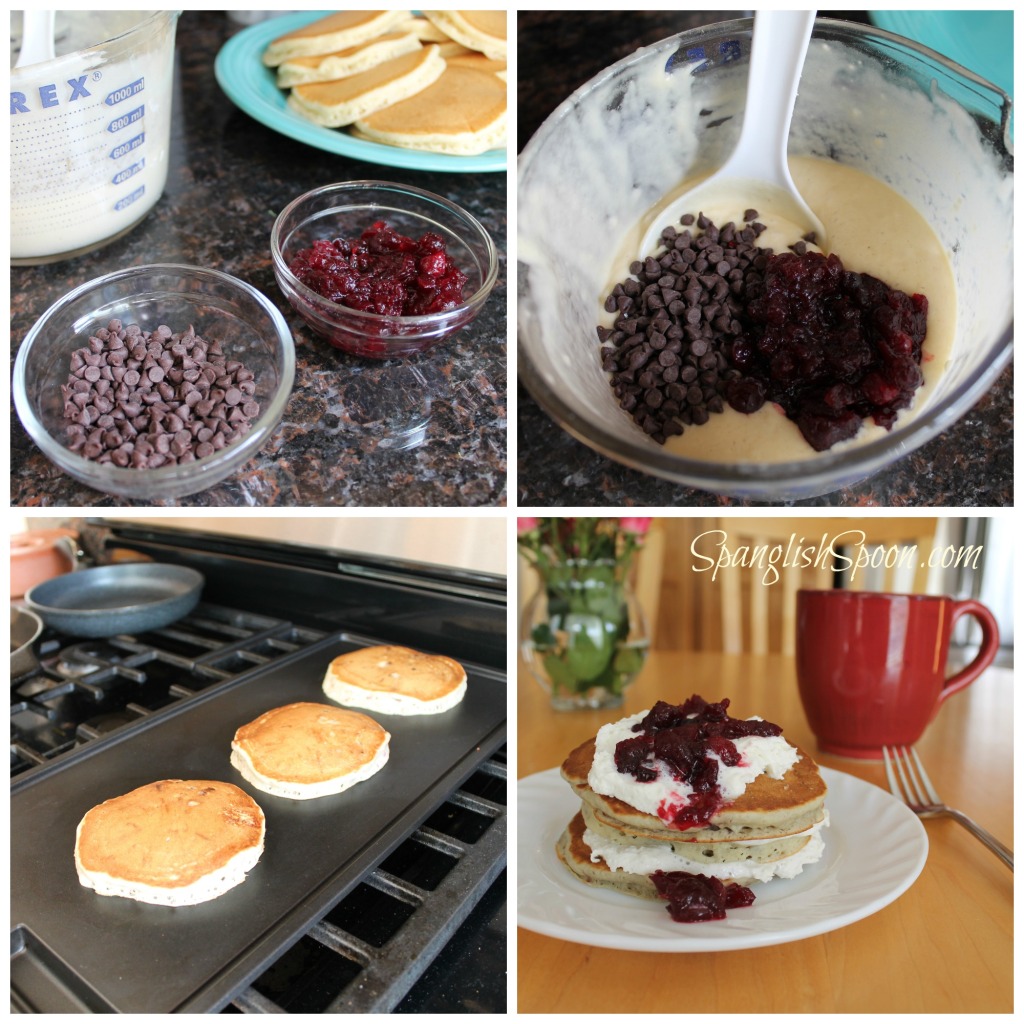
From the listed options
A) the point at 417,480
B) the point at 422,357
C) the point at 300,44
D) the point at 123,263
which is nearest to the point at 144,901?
the point at 417,480

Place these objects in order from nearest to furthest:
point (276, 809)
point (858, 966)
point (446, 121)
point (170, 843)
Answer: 1. point (858, 966)
2. point (170, 843)
3. point (276, 809)
4. point (446, 121)

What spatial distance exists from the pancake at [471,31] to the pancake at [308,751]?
1.12 metres

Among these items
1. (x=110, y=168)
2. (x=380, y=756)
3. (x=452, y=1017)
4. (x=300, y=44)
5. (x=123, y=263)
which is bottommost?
(x=452, y=1017)

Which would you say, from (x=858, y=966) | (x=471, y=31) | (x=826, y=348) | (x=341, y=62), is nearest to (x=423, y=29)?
(x=471, y=31)

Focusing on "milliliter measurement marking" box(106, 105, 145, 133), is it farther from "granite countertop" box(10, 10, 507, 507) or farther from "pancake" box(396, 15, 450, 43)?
"pancake" box(396, 15, 450, 43)

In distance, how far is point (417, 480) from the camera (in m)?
0.99

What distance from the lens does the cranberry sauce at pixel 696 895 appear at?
74 cm

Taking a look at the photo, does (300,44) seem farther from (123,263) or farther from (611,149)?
(611,149)

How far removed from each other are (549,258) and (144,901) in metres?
0.77

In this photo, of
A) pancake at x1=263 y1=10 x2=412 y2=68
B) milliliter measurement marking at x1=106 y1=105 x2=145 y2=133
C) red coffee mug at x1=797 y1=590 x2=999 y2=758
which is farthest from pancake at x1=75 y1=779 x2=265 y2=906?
pancake at x1=263 y1=10 x2=412 y2=68

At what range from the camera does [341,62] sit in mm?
1363

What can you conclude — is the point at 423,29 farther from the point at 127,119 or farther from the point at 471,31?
the point at 127,119

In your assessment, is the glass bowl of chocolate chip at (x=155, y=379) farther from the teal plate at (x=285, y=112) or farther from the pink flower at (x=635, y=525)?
the pink flower at (x=635, y=525)

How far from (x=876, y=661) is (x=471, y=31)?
3.93 ft
